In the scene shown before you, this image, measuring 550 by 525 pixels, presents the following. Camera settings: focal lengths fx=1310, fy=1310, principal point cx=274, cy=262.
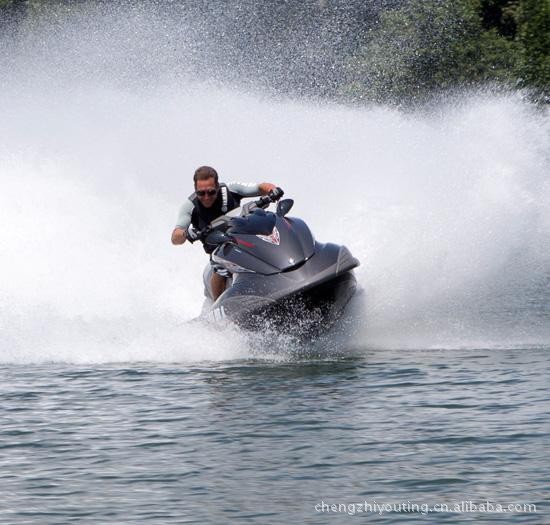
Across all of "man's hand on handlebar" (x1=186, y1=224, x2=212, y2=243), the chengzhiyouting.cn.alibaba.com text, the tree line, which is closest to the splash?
"man's hand on handlebar" (x1=186, y1=224, x2=212, y2=243)

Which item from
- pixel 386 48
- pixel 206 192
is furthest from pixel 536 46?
pixel 206 192

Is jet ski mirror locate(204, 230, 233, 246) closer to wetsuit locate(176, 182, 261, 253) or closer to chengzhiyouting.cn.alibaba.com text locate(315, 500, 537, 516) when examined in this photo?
wetsuit locate(176, 182, 261, 253)

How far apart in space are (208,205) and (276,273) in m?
1.01

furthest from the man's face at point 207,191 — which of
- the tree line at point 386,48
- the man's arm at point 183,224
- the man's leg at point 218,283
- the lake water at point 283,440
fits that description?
the tree line at point 386,48

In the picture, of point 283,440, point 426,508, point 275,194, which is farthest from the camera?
point 275,194

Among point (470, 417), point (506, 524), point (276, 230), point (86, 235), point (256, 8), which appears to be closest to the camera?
point (506, 524)

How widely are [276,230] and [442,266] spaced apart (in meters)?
2.57

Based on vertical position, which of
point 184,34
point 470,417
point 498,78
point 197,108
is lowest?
point 470,417

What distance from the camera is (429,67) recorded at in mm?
31562

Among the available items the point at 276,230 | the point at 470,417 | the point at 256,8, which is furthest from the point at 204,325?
the point at 256,8

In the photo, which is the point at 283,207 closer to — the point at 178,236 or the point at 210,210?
the point at 210,210

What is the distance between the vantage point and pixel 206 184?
393 inches

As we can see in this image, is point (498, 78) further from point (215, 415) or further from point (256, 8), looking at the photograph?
point (215, 415)

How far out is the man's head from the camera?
32.7 feet
